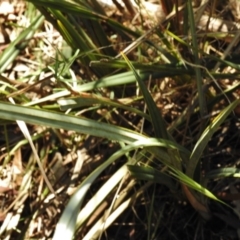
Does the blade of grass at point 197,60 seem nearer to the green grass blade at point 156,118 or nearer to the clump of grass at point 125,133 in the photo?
the clump of grass at point 125,133

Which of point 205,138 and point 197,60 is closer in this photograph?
point 205,138

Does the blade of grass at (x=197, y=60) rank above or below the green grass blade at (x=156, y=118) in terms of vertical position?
above

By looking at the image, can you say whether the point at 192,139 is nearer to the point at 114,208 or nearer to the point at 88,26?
the point at 114,208

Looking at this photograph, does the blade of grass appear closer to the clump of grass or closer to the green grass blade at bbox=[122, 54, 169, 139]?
the clump of grass

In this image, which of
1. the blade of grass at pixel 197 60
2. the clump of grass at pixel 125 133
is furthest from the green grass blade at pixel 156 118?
the blade of grass at pixel 197 60

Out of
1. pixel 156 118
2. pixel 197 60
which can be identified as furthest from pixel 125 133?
pixel 197 60

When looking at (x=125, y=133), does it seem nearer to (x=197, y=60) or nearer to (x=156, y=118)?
(x=156, y=118)

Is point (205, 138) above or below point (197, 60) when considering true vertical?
below

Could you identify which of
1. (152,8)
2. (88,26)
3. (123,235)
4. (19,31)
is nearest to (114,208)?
(123,235)
